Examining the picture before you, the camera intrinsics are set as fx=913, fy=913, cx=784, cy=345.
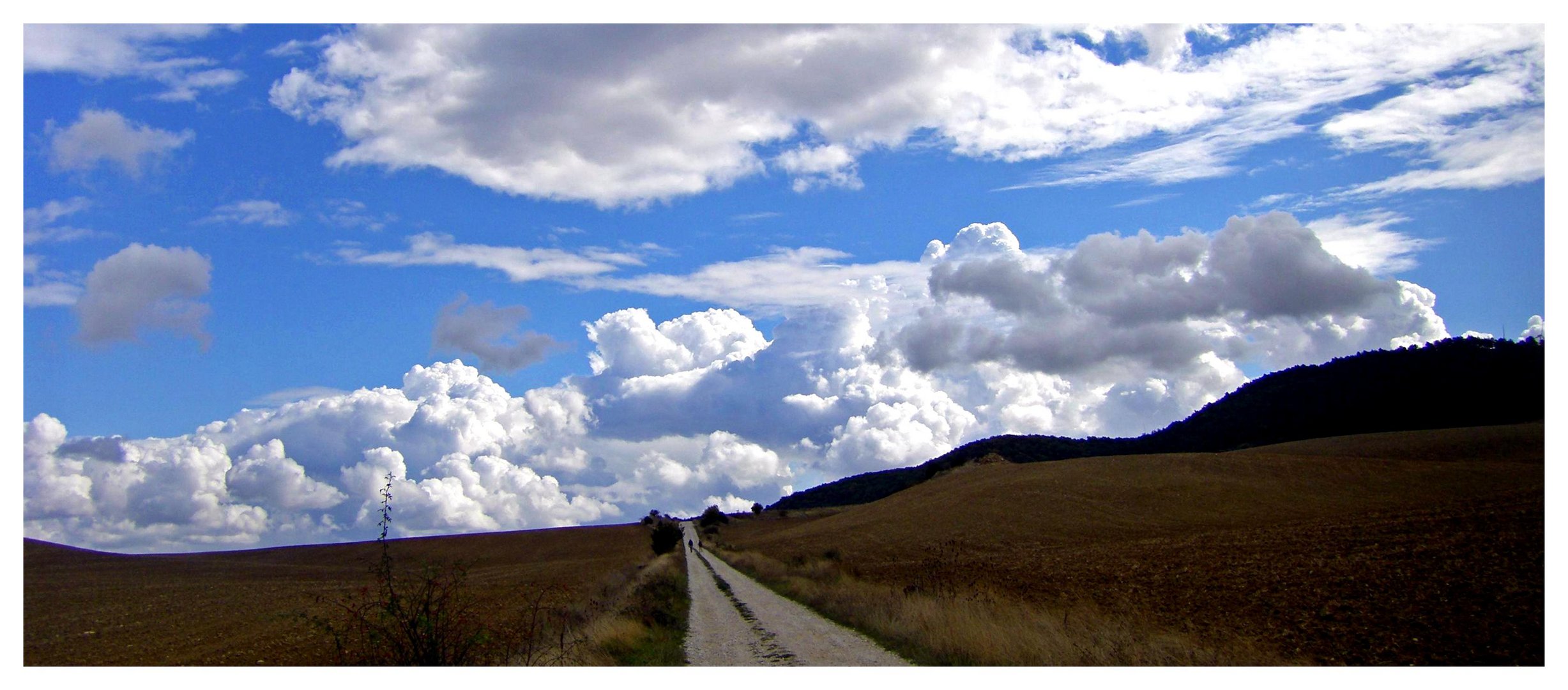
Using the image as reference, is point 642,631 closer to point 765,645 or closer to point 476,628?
point 765,645

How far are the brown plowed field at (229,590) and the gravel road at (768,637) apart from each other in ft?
16.4

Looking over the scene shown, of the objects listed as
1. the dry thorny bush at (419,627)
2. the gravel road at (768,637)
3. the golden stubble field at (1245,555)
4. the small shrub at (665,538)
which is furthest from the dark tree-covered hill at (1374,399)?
the dry thorny bush at (419,627)

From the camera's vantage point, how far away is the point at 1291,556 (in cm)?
2842

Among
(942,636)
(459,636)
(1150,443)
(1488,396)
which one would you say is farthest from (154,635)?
(1150,443)

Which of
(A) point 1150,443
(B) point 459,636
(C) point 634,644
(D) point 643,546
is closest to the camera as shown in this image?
(B) point 459,636

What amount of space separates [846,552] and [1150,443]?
111823mm

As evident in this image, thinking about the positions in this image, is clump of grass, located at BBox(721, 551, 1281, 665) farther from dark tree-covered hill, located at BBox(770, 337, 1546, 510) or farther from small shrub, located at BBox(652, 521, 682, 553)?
dark tree-covered hill, located at BBox(770, 337, 1546, 510)

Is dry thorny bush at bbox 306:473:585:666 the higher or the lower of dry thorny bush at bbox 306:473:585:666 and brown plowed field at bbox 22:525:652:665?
the higher

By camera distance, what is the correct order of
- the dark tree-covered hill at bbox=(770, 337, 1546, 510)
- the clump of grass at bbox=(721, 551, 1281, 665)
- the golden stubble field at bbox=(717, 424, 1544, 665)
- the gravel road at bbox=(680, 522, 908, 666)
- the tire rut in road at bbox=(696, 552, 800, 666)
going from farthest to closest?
the dark tree-covered hill at bbox=(770, 337, 1546, 510) → the gravel road at bbox=(680, 522, 908, 666) → the tire rut in road at bbox=(696, 552, 800, 666) → the golden stubble field at bbox=(717, 424, 1544, 665) → the clump of grass at bbox=(721, 551, 1281, 665)

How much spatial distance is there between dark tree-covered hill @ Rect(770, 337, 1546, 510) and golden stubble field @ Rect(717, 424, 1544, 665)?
28.2 metres

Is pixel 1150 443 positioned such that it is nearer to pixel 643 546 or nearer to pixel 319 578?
pixel 643 546

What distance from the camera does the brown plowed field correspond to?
23484 mm

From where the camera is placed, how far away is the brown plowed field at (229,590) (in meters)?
23.5

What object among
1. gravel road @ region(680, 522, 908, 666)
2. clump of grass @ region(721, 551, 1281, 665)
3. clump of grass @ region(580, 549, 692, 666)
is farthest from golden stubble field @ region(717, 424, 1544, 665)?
clump of grass @ region(580, 549, 692, 666)
